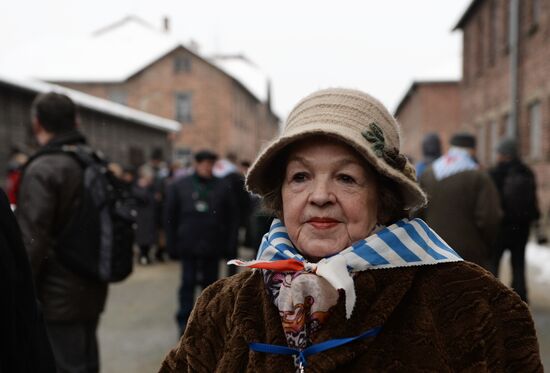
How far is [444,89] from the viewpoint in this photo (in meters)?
37.0

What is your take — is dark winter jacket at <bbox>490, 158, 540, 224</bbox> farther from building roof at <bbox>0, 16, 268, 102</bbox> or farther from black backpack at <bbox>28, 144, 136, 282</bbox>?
building roof at <bbox>0, 16, 268, 102</bbox>

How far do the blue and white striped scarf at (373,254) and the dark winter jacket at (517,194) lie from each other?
18.3 feet

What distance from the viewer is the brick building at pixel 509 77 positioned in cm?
1522

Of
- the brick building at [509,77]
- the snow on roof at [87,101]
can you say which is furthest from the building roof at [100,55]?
the brick building at [509,77]

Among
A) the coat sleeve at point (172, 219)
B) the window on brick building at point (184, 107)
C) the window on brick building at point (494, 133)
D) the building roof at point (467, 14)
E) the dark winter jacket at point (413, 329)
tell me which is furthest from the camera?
the window on brick building at point (184, 107)

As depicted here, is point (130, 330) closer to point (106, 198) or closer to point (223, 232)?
point (223, 232)

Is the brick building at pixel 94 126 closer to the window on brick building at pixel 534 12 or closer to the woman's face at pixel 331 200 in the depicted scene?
the woman's face at pixel 331 200

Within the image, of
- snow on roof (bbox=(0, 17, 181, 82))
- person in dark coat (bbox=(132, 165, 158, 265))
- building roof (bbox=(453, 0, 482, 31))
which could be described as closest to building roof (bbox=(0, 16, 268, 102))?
snow on roof (bbox=(0, 17, 181, 82))

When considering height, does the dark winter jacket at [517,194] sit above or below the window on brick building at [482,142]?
below

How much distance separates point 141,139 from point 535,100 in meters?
14.9

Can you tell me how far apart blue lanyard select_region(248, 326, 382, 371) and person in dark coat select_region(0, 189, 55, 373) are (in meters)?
0.74

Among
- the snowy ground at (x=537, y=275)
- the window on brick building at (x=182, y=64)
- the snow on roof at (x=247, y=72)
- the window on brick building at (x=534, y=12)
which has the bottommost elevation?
the snowy ground at (x=537, y=275)

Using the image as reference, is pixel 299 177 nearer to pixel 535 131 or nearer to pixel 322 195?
pixel 322 195

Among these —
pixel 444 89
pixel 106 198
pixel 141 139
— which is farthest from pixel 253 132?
pixel 106 198
